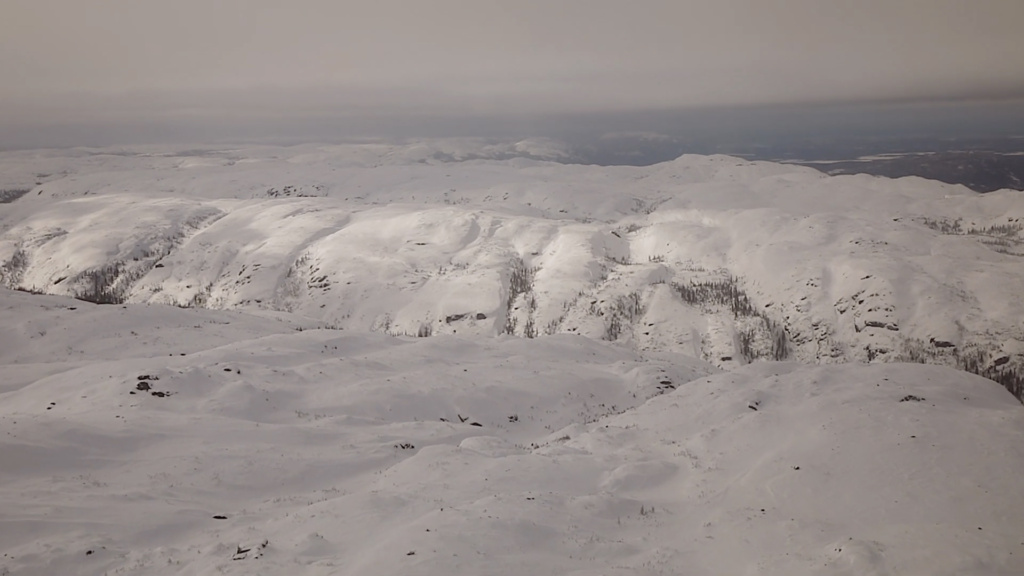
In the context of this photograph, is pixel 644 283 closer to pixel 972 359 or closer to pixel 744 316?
pixel 744 316

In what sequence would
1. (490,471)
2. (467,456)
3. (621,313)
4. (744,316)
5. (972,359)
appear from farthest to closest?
1. (621,313)
2. (744,316)
3. (972,359)
4. (467,456)
5. (490,471)

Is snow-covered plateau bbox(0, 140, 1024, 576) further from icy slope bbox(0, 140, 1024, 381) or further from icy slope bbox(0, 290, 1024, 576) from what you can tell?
icy slope bbox(0, 140, 1024, 381)

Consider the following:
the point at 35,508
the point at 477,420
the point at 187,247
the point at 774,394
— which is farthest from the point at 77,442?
the point at 187,247

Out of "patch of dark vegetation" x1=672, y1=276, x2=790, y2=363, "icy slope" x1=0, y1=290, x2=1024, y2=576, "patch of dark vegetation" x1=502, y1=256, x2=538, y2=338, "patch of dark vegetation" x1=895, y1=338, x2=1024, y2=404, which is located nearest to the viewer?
"icy slope" x1=0, y1=290, x2=1024, y2=576

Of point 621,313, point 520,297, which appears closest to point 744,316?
point 621,313

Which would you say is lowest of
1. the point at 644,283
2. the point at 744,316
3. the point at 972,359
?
the point at 972,359

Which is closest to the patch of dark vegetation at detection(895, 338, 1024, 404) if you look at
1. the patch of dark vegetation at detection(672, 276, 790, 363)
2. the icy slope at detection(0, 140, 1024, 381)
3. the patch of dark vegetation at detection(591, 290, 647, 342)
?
the icy slope at detection(0, 140, 1024, 381)

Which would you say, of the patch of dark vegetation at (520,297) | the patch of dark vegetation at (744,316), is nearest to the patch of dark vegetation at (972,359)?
the patch of dark vegetation at (744,316)

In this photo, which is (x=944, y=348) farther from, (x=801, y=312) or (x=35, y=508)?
(x=35, y=508)

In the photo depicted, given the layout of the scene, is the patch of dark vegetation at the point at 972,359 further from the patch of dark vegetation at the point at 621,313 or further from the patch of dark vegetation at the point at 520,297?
the patch of dark vegetation at the point at 520,297
